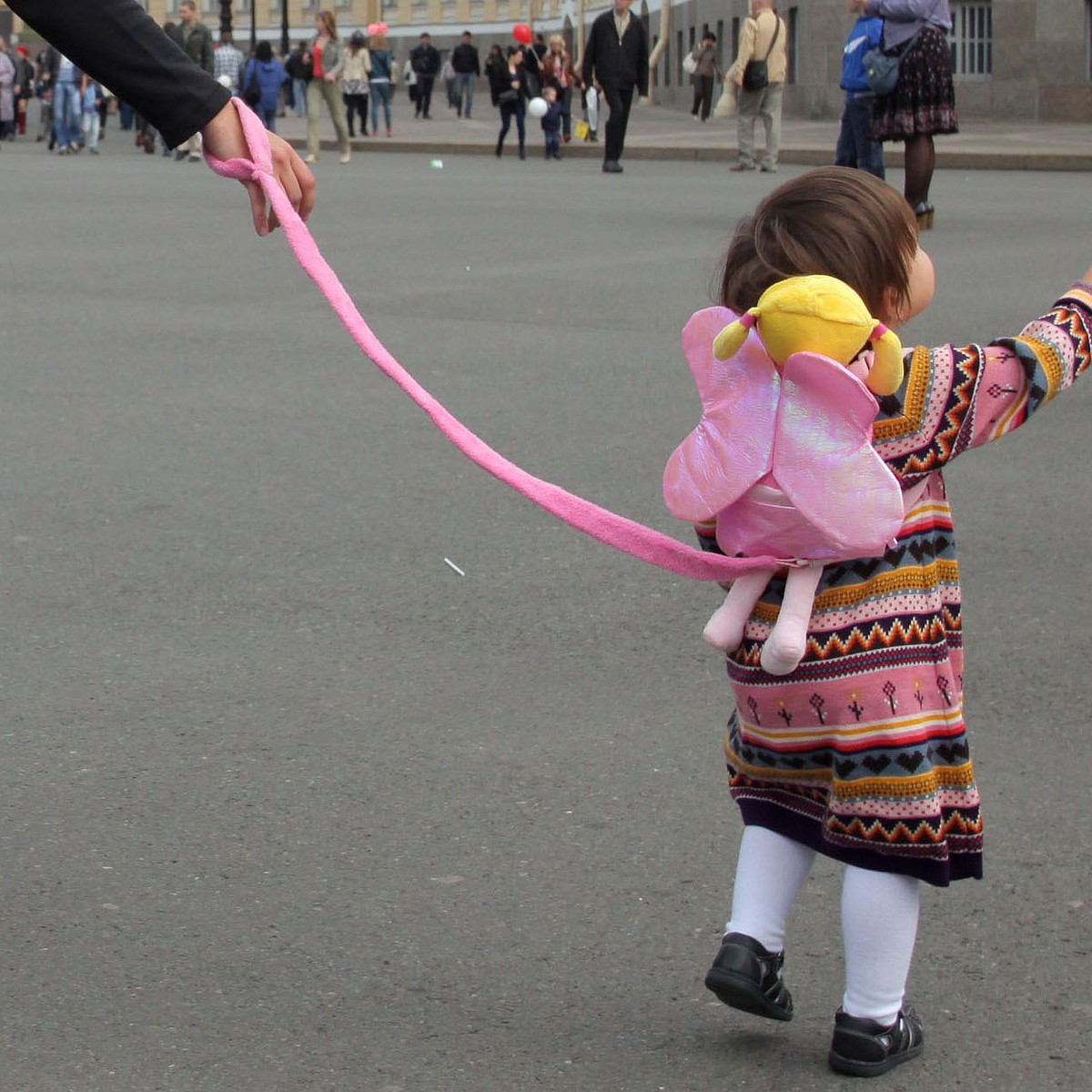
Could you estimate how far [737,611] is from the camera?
2.63 m

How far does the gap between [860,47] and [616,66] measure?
10.8m

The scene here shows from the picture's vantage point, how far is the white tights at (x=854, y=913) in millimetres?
2664

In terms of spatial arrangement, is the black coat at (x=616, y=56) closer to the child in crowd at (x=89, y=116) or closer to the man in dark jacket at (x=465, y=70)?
the child in crowd at (x=89, y=116)

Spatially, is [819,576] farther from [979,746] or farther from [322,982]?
[979,746]

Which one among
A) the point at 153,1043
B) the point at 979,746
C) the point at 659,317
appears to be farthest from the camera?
the point at 659,317

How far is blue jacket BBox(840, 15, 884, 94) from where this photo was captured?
13141 millimetres

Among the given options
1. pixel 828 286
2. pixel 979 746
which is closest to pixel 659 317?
pixel 979 746

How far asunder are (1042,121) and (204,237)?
21.3 m

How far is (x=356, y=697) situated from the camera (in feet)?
14.6

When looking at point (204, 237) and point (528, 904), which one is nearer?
point (528, 904)

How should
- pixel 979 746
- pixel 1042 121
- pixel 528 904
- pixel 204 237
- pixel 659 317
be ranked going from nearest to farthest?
pixel 528 904 → pixel 979 746 → pixel 659 317 → pixel 204 237 → pixel 1042 121

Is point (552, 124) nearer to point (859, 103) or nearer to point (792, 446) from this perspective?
point (859, 103)

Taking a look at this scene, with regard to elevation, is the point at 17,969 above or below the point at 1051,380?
below

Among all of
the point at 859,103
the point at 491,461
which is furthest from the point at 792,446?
the point at 859,103
